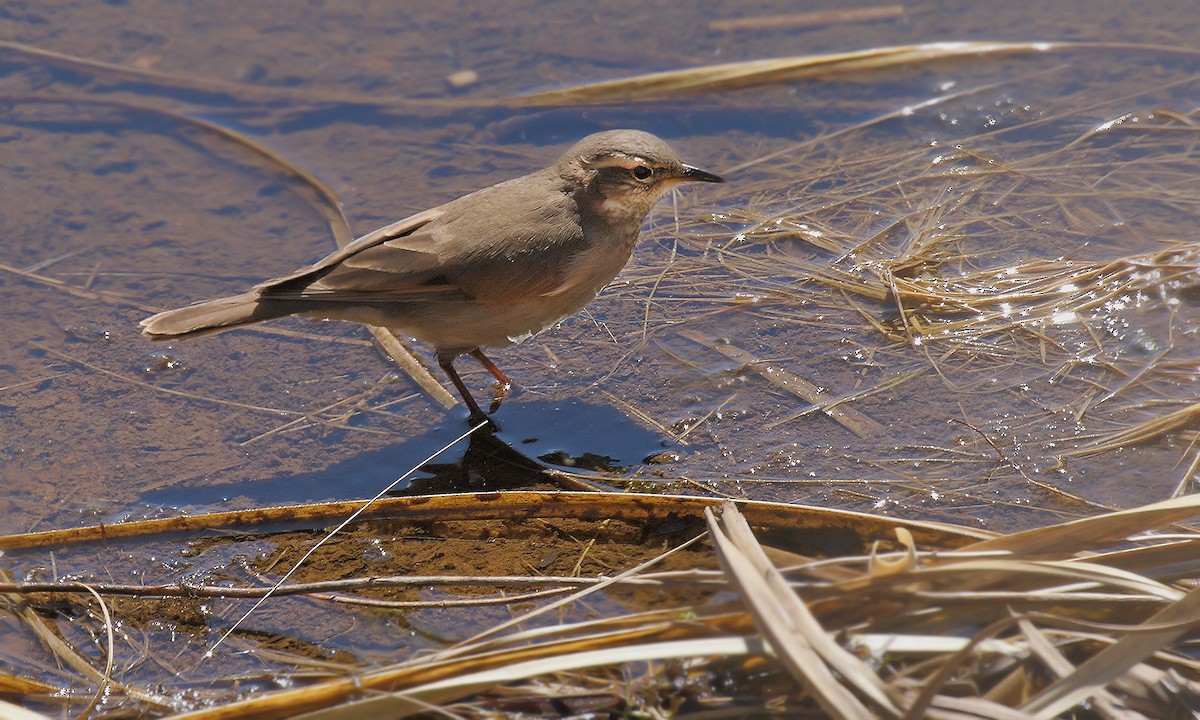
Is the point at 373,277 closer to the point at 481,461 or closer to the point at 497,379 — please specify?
the point at 497,379

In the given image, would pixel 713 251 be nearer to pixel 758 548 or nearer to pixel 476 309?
pixel 476 309

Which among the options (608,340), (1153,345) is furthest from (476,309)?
(1153,345)

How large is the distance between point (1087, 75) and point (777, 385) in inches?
154

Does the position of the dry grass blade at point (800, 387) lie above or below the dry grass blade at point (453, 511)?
above

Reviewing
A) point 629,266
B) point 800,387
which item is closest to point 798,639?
point 800,387

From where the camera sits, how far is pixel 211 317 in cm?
527

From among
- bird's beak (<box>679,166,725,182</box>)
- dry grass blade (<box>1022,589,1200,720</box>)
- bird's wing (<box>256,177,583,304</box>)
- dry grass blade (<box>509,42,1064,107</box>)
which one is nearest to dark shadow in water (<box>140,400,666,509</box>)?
bird's wing (<box>256,177,583,304</box>)

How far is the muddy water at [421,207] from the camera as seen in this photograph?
4.94 m

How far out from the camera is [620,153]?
219 inches

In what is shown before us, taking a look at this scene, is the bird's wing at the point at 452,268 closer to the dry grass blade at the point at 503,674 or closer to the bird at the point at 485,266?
the bird at the point at 485,266

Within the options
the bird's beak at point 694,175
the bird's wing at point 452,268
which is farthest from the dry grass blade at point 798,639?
the bird's beak at point 694,175

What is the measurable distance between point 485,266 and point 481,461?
36.0 inches

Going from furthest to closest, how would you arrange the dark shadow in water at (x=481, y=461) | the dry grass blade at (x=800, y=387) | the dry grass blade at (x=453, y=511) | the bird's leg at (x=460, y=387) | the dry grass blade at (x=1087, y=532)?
1. the bird's leg at (x=460, y=387)
2. the dark shadow in water at (x=481, y=461)
3. the dry grass blade at (x=800, y=387)
4. the dry grass blade at (x=453, y=511)
5. the dry grass blade at (x=1087, y=532)

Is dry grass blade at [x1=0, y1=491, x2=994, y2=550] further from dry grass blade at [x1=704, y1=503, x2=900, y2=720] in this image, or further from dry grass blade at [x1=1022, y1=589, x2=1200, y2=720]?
dry grass blade at [x1=1022, y1=589, x2=1200, y2=720]
